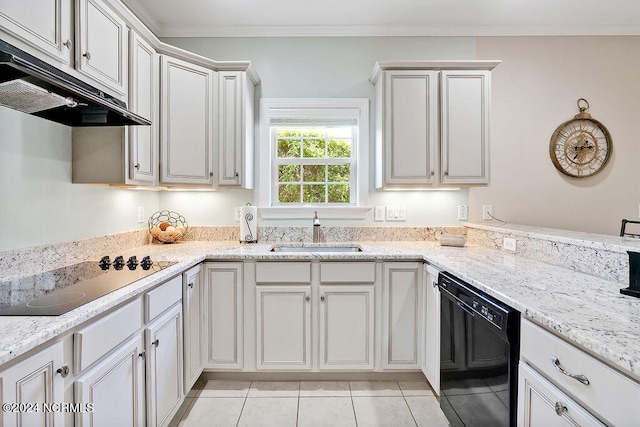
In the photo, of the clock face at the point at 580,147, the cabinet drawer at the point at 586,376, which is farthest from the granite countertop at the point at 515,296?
the clock face at the point at 580,147

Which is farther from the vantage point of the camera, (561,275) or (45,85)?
(561,275)

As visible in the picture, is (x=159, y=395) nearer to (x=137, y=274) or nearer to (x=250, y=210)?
(x=137, y=274)

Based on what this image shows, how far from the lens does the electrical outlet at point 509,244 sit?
210cm

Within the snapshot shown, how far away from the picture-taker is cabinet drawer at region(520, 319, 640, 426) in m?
0.75

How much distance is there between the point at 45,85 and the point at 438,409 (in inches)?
103

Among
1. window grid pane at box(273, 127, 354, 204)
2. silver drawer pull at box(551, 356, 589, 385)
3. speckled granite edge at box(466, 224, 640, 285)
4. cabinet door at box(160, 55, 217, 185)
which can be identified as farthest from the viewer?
window grid pane at box(273, 127, 354, 204)

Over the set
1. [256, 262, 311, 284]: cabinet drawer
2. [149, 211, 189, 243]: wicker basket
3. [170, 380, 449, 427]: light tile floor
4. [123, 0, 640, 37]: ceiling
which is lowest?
[170, 380, 449, 427]: light tile floor

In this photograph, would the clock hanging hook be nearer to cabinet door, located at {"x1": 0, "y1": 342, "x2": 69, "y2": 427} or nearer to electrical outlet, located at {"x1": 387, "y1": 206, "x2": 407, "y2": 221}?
electrical outlet, located at {"x1": 387, "y1": 206, "x2": 407, "y2": 221}

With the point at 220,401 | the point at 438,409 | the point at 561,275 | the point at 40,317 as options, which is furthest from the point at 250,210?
the point at 561,275

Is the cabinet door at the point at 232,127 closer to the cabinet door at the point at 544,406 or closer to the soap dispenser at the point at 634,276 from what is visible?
the cabinet door at the point at 544,406

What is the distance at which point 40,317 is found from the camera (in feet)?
3.17

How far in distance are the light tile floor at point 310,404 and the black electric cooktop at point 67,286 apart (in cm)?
96

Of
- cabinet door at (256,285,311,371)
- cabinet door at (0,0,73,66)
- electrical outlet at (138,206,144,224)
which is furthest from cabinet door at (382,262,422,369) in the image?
cabinet door at (0,0,73,66)

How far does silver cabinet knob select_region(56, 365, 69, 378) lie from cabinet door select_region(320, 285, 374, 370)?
4.61ft
